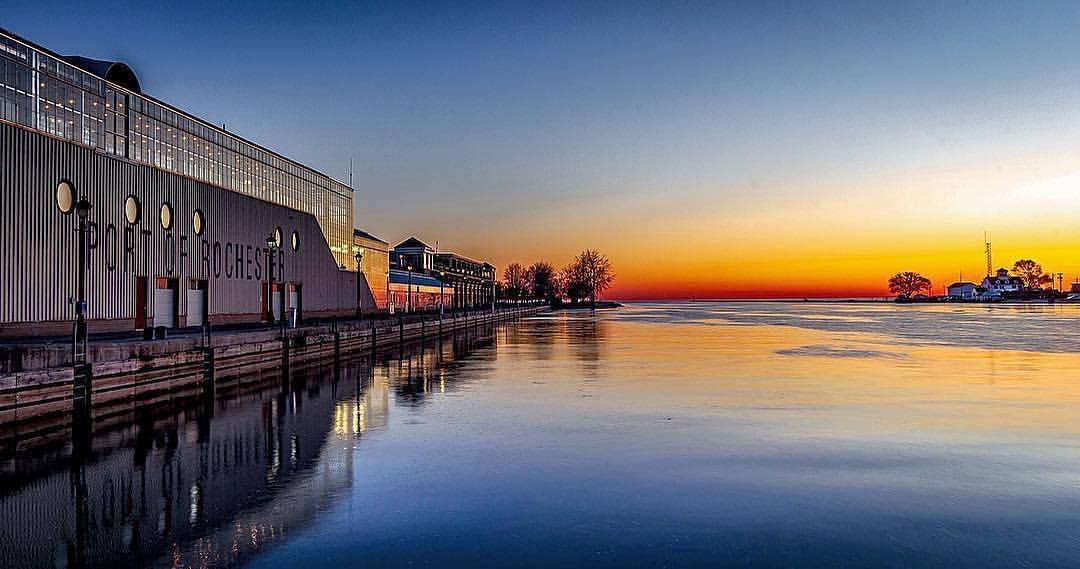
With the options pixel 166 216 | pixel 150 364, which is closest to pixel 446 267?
pixel 166 216

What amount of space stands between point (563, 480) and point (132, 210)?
119 feet

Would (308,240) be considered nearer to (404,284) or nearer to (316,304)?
(316,304)

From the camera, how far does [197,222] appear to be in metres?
47.5

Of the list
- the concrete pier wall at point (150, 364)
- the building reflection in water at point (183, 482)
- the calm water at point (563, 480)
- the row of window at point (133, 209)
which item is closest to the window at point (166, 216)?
the row of window at point (133, 209)

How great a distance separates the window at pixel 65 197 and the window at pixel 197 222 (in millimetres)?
11352

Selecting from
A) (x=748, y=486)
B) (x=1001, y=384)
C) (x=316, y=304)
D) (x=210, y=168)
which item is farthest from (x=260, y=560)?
(x=316, y=304)

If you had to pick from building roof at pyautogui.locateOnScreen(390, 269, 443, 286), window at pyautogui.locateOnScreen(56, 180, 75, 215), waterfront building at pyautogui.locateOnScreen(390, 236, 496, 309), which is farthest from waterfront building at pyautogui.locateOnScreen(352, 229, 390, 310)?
window at pyautogui.locateOnScreen(56, 180, 75, 215)

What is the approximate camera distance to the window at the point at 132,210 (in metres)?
40.0

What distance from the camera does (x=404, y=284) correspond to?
4067 inches

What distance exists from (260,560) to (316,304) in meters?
59.5

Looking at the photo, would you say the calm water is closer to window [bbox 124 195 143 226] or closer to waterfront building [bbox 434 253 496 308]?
window [bbox 124 195 143 226]

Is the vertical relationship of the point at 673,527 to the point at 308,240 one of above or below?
below

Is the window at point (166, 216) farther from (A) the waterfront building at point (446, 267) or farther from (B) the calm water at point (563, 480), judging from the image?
(A) the waterfront building at point (446, 267)

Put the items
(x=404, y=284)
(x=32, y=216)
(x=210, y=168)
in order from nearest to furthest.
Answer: (x=32, y=216)
(x=210, y=168)
(x=404, y=284)
